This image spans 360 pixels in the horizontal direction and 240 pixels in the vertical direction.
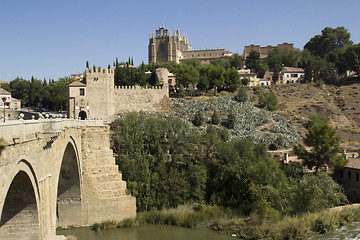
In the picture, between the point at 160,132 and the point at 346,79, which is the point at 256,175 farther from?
the point at 346,79

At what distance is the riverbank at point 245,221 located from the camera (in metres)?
19.3

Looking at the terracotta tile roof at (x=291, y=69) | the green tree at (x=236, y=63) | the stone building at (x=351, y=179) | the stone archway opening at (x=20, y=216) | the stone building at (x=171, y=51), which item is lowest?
the stone building at (x=351, y=179)

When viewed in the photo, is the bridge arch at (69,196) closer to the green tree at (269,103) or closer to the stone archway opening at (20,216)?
the stone archway opening at (20,216)

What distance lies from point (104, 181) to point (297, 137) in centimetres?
2361

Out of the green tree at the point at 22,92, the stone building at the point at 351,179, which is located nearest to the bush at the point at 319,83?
the stone building at the point at 351,179

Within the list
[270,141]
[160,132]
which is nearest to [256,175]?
[160,132]

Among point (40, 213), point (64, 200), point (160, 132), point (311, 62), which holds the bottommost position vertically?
point (64, 200)

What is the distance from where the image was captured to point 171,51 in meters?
73.6

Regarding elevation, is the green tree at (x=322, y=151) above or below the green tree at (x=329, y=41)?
below

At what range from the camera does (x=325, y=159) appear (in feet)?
92.0

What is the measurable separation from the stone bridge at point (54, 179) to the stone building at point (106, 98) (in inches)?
527

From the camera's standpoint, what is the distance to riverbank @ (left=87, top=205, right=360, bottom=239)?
19.3 m

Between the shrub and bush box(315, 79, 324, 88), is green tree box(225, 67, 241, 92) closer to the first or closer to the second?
bush box(315, 79, 324, 88)

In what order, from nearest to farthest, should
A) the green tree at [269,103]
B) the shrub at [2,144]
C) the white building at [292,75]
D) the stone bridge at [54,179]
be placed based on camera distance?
1. the shrub at [2,144]
2. the stone bridge at [54,179]
3. the green tree at [269,103]
4. the white building at [292,75]
